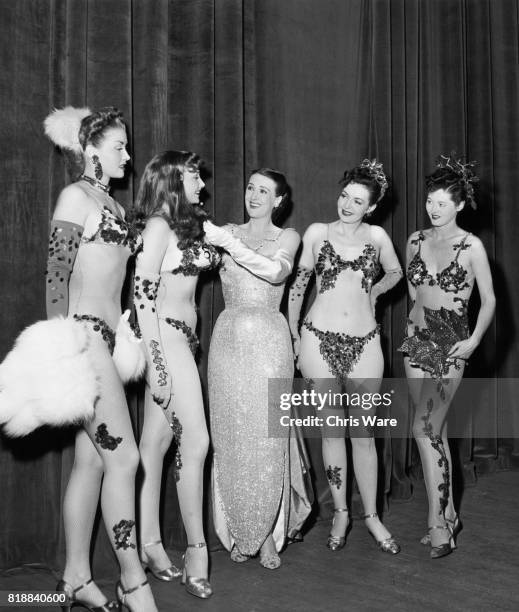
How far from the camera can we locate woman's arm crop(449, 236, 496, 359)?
3.30 m

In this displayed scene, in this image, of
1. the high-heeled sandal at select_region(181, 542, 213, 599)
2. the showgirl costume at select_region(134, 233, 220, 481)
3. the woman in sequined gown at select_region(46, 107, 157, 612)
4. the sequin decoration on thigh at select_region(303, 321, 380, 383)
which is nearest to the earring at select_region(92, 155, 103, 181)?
the woman in sequined gown at select_region(46, 107, 157, 612)

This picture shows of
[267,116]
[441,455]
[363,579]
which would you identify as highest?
[267,116]

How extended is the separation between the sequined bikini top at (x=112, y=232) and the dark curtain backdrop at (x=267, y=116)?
2.02ft

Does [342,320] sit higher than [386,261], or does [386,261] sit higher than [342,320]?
[386,261]

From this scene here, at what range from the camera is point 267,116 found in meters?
3.76

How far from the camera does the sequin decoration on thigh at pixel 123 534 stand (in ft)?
8.02

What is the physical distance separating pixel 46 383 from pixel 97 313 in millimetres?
345

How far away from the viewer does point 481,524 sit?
3.79 m

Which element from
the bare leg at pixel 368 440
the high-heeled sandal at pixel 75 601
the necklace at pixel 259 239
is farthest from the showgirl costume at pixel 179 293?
the bare leg at pixel 368 440

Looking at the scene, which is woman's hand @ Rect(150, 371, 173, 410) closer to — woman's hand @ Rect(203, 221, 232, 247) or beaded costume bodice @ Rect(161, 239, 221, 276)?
beaded costume bodice @ Rect(161, 239, 221, 276)

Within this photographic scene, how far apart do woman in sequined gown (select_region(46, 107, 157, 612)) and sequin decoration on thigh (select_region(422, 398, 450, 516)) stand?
146 cm

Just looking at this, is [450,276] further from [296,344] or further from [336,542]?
[336,542]
